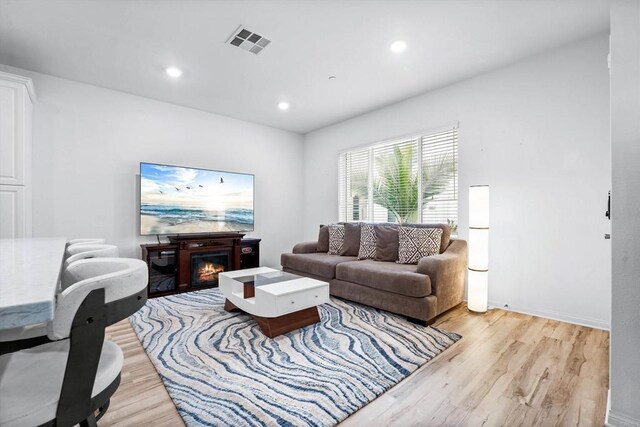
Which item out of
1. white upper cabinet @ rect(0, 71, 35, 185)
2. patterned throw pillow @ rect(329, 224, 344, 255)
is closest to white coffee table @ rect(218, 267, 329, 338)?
patterned throw pillow @ rect(329, 224, 344, 255)

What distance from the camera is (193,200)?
13.9 feet

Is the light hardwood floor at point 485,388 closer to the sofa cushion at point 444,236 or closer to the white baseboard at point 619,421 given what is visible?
the white baseboard at point 619,421

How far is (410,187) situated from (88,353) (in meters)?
3.87

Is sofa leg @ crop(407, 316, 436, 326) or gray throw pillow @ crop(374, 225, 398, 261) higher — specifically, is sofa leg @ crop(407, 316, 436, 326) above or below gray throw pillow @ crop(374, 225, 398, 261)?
below

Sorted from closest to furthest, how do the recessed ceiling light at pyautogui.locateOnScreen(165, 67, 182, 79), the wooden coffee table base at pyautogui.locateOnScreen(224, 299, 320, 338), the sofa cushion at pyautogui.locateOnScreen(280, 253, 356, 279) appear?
the wooden coffee table base at pyautogui.locateOnScreen(224, 299, 320, 338) < the recessed ceiling light at pyautogui.locateOnScreen(165, 67, 182, 79) < the sofa cushion at pyautogui.locateOnScreen(280, 253, 356, 279)

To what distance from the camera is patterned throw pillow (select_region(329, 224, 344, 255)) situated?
416 cm

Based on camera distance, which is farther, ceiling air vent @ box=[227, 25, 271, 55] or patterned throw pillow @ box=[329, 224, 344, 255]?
patterned throw pillow @ box=[329, 224, 344, 255]

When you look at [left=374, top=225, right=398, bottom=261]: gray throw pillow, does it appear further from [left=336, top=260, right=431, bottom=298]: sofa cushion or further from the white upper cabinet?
the white upper cabinet

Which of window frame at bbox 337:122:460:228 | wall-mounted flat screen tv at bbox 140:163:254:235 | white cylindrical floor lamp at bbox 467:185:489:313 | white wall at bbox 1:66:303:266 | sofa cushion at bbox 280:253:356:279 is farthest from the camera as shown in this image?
wall-mounted flat screen tv at bbox 140:163:254:235

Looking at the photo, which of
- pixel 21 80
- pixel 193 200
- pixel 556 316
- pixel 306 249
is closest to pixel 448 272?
pixel 556 316

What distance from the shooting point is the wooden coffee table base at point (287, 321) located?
240 centimetres

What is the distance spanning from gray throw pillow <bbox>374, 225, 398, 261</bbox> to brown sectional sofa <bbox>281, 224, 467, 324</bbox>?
16cm

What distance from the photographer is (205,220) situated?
14.3 feet

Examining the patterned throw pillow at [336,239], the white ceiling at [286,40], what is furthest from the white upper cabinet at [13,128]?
the patterned throw pillow at [336,239]
